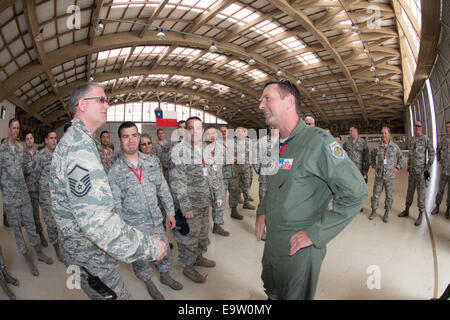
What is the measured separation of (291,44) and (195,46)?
245 inches

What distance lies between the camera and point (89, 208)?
1.08m

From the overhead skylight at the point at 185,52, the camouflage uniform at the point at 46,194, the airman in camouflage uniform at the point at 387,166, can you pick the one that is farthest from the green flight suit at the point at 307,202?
the overhead skylight at the point at 185,52

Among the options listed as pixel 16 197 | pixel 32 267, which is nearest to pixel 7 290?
pixel 32 267

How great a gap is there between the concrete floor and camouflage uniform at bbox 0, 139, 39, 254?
18.5 inches

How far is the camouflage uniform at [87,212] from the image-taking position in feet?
3.52

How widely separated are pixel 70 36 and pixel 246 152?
10479 mm

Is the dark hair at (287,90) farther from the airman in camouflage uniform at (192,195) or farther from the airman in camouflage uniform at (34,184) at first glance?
the airman in camouflage uniform at (34,184)

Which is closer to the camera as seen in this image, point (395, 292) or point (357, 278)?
point (395, 292)

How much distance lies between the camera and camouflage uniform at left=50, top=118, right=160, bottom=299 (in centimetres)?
107

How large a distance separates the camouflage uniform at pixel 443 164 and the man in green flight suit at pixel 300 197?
17.4 ft

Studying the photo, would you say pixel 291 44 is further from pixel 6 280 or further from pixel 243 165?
pixel 6 280

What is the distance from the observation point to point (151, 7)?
1056 centimetres
